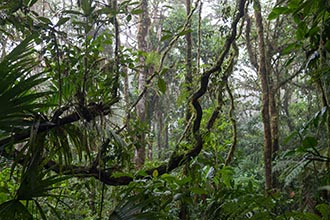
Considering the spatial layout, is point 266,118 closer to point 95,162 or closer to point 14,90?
point 95,162

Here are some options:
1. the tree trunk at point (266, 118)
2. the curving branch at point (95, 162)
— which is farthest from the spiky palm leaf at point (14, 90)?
the tree trunk at point (266, 118)

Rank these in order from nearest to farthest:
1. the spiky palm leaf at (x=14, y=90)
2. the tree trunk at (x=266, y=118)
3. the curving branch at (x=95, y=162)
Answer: the spiky palm leaf at (x=14, y=90), the curving branch at (x=95, y=162), the tree trunk at (x=266, y=118)

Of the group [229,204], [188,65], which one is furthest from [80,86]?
[188,65]

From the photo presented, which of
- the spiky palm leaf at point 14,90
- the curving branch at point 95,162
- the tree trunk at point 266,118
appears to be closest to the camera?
the spiky palm leaf at point 14,90

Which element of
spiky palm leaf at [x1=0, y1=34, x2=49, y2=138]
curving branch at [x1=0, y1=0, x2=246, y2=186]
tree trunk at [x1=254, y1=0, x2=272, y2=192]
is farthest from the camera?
tree trunk at [x1=254, y1=0, x2=272, y2=192]

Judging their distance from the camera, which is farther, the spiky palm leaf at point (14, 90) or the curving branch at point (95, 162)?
the curving branch at point (95, 162)

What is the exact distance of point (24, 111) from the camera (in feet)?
4.82

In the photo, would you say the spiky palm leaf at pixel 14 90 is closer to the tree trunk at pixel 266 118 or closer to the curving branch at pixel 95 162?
the curving branch at pixel 95 162

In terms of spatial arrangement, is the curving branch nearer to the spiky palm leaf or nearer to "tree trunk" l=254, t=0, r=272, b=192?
the spiky palm leaf

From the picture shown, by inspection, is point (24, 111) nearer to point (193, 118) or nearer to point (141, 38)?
point (193, 118)

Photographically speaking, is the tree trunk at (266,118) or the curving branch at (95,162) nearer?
the curving branch at (95,162)

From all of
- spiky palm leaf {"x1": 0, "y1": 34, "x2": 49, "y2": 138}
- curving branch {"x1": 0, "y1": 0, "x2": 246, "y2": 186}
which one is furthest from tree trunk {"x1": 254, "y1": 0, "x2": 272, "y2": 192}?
spiky palm leaf {"x1": 0, "y1": 34, "x2": 49, "y2": 138}

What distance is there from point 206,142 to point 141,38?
379 centimetres

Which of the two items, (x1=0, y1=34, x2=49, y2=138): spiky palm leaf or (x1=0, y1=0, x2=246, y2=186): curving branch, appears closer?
(x1=0, y1=34, x2=49, y2=138): spiky palm leaf
